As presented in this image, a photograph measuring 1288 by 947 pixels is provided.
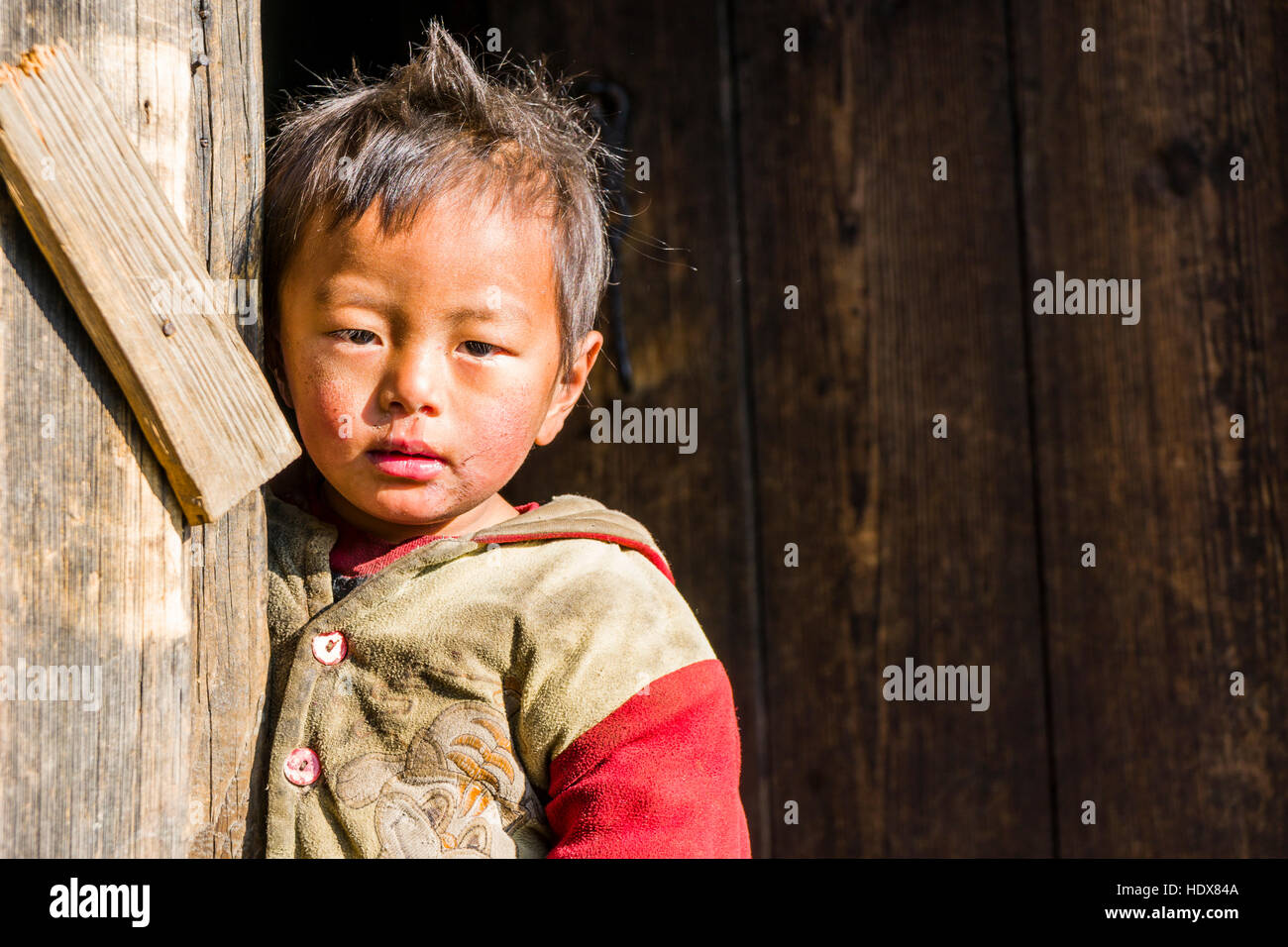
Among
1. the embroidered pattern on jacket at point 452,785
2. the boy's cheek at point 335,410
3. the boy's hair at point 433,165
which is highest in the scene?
the boy's hair at point 433,165

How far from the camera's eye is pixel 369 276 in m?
1.07

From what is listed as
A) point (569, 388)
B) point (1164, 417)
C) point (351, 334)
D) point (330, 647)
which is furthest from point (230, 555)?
point (1164, 417)

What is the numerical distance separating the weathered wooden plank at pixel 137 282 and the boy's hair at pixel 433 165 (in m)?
0.22

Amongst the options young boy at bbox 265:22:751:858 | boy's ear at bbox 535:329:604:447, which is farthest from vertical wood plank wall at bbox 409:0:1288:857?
young boy at bbox 265:22:751:858

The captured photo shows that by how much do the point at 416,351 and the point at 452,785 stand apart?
43 centimetres

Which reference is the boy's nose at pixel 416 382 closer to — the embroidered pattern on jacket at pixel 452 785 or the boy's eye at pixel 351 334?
the boy's eye at pixel 351 334

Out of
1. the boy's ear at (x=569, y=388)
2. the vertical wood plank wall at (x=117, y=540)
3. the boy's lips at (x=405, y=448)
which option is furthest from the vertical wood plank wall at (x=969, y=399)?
the vertical wood plank wall at (x=117, y=540)

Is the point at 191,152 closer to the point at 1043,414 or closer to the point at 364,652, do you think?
the point at 364,652

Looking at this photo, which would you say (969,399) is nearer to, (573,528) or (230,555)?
(573,528)

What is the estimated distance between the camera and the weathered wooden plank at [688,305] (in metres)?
1.80

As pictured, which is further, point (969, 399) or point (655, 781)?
point (969, 399)

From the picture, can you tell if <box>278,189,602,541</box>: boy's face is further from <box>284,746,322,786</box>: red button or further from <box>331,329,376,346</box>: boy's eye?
<box>284,746,322,786</box>: red button

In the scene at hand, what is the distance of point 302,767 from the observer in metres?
1.05
